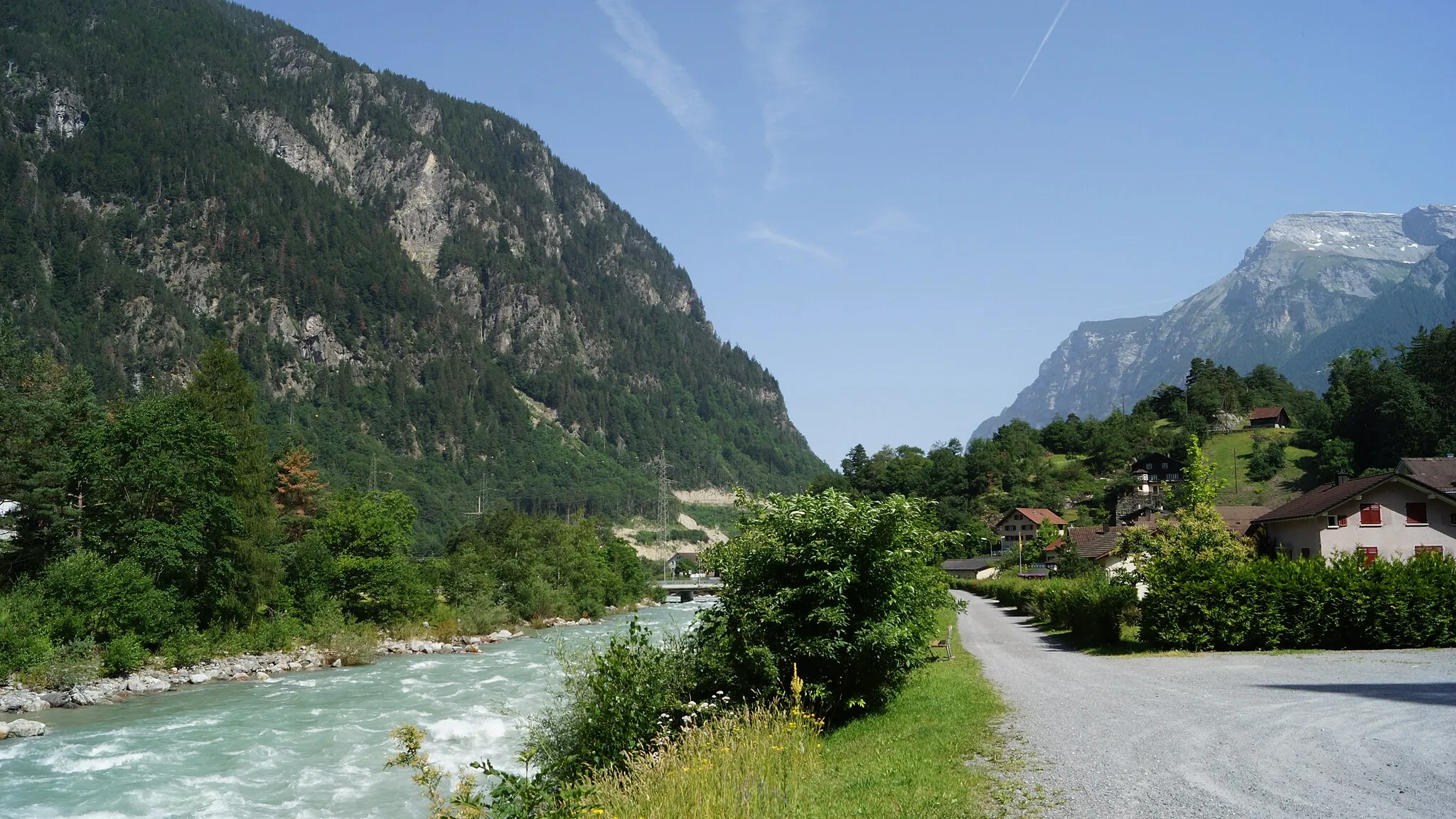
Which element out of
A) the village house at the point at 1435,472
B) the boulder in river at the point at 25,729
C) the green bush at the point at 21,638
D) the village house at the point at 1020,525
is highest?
the village house at the point at 1435,472

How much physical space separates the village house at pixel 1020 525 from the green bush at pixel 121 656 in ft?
312

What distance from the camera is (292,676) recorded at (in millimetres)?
41219

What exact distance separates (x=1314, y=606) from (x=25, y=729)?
1454 inches

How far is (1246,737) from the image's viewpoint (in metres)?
12.1

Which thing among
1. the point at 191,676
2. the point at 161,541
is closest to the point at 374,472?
the point at 161,541

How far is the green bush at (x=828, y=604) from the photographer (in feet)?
51.2

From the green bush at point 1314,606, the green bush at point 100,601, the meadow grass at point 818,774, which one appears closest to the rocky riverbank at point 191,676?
the green bush at point 100,601

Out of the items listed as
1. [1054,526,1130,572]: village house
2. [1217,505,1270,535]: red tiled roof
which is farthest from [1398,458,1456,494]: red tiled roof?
[1054,526,1130,572]: village house

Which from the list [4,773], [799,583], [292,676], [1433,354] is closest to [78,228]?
[292,676]

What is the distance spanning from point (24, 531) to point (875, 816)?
46.5m

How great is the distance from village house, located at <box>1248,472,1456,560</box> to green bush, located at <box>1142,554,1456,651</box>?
62.8 ft

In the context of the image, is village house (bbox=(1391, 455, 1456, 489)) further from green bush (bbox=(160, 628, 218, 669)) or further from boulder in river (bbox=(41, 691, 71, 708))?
boulder in river (bbox=(41, 691, 71, 708))

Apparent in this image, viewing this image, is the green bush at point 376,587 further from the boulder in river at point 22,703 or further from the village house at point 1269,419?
the village house at point 1269,419

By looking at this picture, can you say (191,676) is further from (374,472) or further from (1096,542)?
(374,472)
